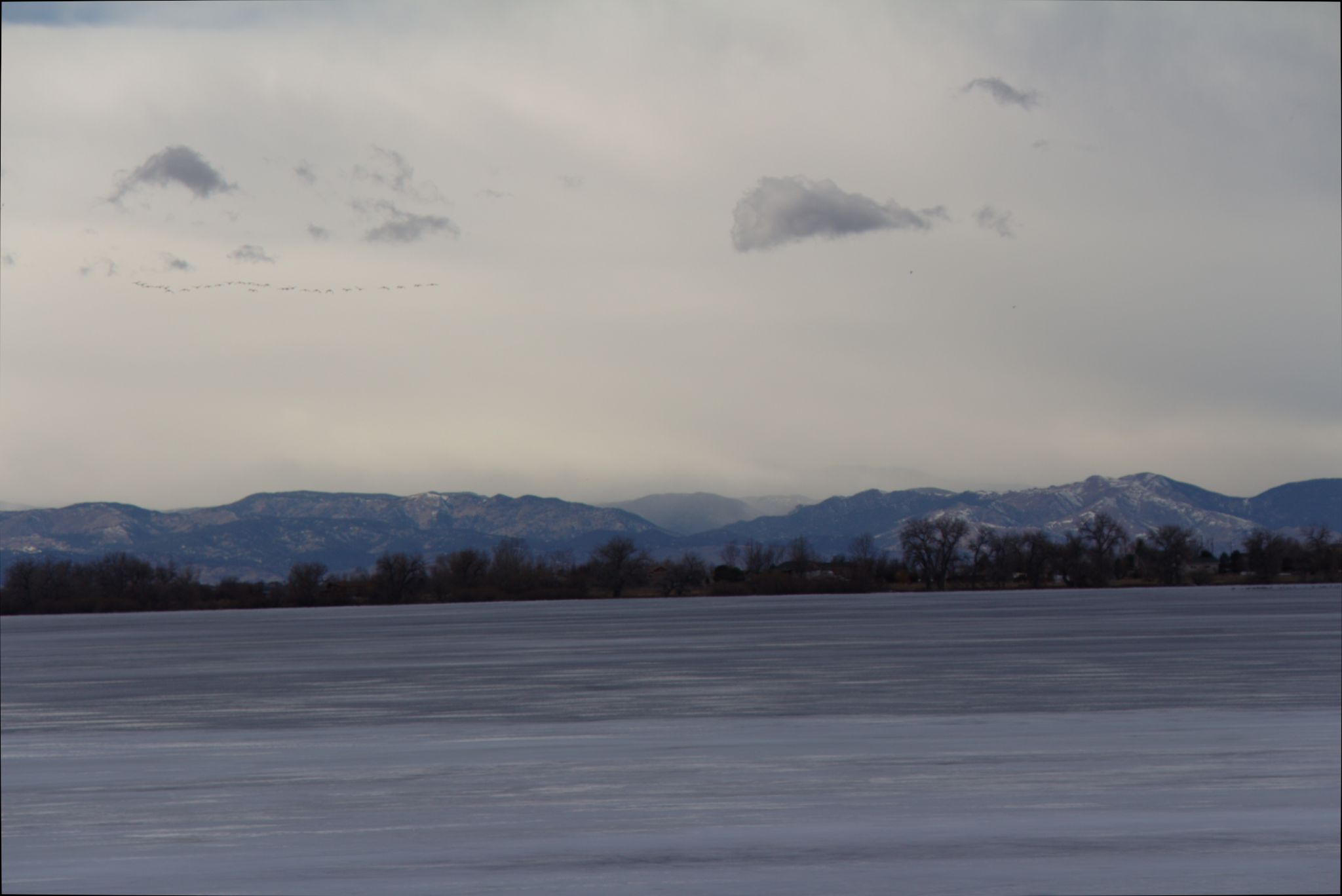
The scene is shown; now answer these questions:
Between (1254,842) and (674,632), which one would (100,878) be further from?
(674,632)

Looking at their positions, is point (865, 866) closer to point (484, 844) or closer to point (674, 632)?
point (484, 844)

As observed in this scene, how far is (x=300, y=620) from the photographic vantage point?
161875mm

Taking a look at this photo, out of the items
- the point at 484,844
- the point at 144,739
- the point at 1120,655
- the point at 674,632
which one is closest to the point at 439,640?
the point at 674,632

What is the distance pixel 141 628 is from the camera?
138 m

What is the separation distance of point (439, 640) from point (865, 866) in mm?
75159

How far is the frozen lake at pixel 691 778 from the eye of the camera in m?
17.2

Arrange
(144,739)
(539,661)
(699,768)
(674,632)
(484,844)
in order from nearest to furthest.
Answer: (484,844)
(699,768)
(144,739)
(539,661)
(674,632)

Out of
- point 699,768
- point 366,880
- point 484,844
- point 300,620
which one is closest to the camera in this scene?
point 366,880

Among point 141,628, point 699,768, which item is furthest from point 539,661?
point 141,628

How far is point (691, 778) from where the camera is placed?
24.3 m

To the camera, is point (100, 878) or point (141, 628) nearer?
point (100, 878)

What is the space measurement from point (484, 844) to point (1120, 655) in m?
43.3

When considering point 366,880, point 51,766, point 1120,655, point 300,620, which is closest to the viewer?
point 366,880

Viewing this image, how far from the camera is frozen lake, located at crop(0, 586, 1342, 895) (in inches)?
Result: 679
